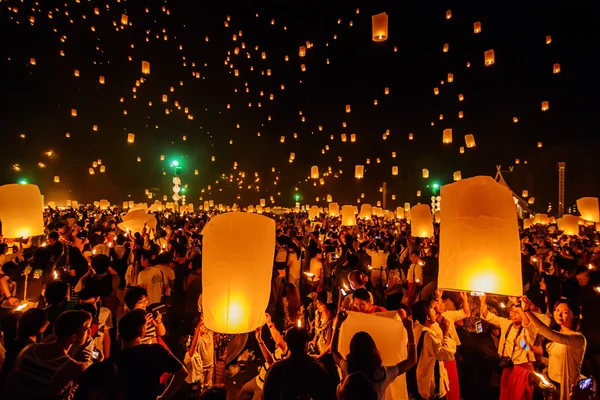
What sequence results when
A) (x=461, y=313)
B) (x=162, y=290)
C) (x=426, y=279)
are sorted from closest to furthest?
(x=461, y=313) < (x=162, y=290) < (x=426, y=279)

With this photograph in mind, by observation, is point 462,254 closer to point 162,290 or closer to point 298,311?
point 298,311

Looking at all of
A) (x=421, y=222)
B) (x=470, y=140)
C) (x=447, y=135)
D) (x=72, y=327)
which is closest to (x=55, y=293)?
(x=72, y=327)

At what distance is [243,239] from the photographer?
109 inches

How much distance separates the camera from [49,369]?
8.46ft

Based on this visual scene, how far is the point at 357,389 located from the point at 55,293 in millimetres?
3287

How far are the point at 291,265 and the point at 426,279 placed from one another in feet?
8.87

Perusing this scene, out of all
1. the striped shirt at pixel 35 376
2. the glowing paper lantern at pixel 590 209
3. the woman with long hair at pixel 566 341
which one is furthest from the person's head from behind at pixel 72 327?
the glowing paper lantern at pixel 590 209

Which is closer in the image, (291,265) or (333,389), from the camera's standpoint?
(333,389)

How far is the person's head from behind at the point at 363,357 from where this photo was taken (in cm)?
271

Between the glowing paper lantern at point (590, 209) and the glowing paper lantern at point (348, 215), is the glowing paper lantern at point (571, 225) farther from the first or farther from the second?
the glowing paper lantern at point (348, 215)

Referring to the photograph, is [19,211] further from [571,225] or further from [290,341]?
[571,225]

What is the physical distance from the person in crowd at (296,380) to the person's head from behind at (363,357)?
221mm

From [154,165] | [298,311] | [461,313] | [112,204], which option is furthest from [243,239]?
[112,204]

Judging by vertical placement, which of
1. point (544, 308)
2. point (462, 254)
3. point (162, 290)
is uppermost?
point (462, 254)
